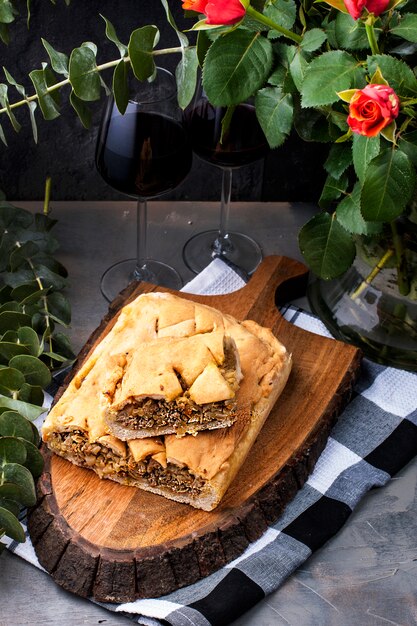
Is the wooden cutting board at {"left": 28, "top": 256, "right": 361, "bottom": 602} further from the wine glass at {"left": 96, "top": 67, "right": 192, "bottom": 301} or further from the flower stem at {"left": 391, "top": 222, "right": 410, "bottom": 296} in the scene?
the wine glass at {"left": 96, "top": 67, "right": 192, "bottom": 301}

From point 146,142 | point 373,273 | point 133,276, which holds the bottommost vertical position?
point 133,276

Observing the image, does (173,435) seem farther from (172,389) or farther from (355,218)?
(355,218)

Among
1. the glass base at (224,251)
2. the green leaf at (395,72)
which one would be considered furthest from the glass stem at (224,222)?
the green leaf at (395,72)

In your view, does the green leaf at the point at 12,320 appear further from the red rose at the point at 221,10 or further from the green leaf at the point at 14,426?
the red rose at the point at 221,10

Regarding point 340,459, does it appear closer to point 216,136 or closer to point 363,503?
point 363,503

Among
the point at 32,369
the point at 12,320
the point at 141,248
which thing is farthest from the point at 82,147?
the point at 32,369

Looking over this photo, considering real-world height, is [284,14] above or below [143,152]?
above

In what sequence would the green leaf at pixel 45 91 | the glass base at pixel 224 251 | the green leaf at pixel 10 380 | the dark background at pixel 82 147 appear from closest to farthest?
the green leaf at pixel 10 380
the green leaf at pixel 45 91
the dark background at pixel 82 147
the glass base at pixel 224 251
